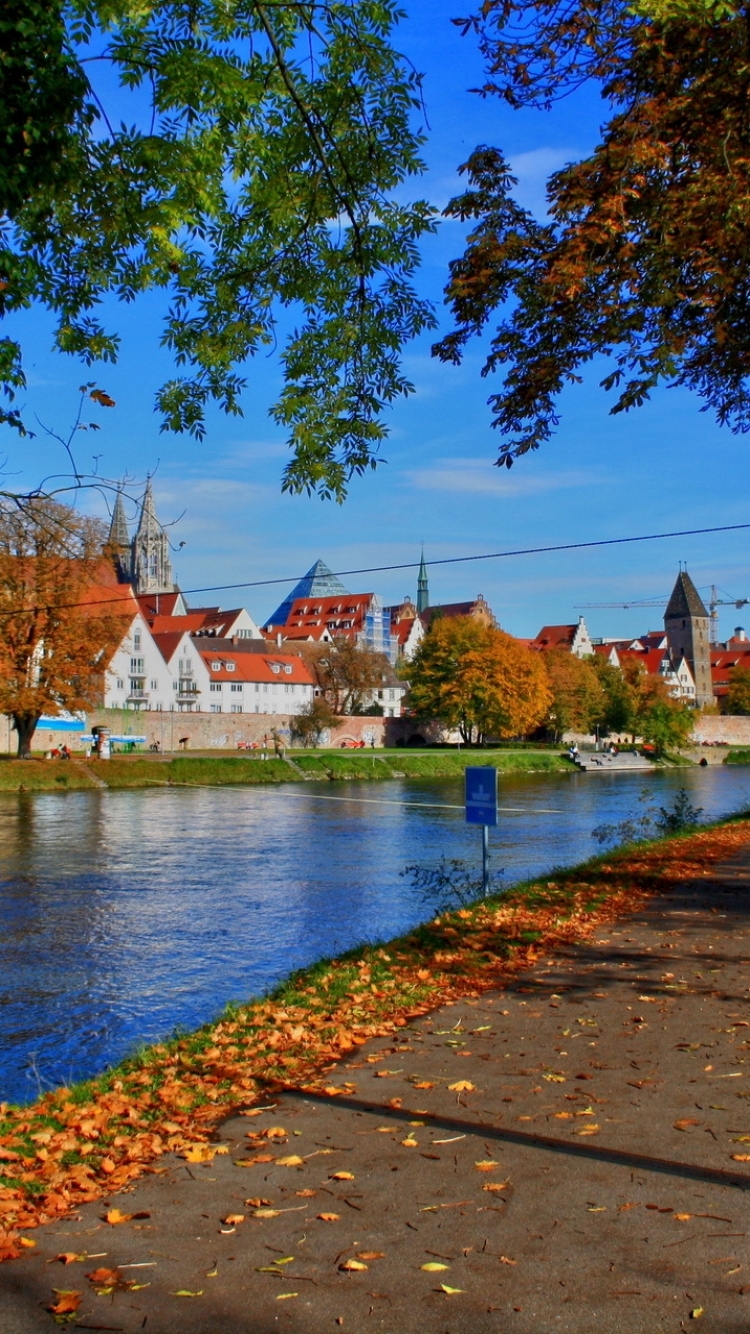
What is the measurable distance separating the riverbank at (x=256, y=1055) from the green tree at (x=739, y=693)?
472ft

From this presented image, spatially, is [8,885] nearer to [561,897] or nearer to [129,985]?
[129,985]

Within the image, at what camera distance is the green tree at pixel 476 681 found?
84188mm

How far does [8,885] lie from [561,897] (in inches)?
476

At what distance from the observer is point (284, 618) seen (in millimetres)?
183000

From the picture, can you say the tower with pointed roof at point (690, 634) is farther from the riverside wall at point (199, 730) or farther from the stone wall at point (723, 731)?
the riverside wall at point (199, 730)

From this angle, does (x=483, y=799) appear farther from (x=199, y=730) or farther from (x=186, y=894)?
(x=199, y=730)

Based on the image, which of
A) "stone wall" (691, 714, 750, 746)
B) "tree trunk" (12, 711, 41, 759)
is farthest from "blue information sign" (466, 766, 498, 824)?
"stone wall" (691, 714, 750, 746)

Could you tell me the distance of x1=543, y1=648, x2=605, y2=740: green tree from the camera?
320 ft

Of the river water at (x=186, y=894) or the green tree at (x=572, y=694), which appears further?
the green tree at (x=572, y=694)

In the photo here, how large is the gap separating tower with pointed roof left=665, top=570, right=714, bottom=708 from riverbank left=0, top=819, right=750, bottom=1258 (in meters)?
148

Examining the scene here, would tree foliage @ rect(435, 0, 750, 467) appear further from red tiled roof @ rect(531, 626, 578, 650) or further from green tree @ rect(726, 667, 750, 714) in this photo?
green tree @ rect(726, 667, 750, 714)

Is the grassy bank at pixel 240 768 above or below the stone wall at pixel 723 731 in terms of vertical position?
below

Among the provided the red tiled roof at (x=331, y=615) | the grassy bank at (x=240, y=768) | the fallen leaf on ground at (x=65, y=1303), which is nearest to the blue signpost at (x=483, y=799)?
the fallen leaf on ground at (x=65, y=1303)

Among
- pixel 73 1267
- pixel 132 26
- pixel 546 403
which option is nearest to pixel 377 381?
pixel 132 26
